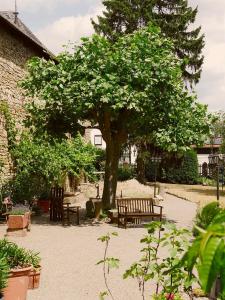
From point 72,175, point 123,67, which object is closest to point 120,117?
point 123,67

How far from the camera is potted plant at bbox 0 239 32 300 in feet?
18.3

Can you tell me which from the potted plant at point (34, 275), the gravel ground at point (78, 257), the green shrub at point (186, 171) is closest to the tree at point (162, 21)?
the green shrub at point (186, 171)

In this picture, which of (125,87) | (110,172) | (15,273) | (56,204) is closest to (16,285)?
(15,273)

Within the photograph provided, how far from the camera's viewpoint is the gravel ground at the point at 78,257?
6605 millimetres

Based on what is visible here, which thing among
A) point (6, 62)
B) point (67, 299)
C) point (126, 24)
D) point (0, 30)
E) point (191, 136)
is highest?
point (126, 24)

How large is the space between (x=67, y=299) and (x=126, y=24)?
983 inches

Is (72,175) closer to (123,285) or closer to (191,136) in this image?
(191,136)

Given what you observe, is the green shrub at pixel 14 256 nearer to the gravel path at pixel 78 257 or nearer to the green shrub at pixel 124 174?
the gravel path at pixel 78 257

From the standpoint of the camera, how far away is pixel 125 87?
12.8 metres

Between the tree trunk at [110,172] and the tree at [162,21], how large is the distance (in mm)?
14467

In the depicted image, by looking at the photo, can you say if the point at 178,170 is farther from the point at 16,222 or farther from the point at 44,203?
the point at 16,222

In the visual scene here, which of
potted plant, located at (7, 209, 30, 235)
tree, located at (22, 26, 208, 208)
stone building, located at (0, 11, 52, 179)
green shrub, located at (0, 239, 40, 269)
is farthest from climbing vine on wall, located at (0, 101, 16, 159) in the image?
green shrub, located at (0, 239, 40, 269)

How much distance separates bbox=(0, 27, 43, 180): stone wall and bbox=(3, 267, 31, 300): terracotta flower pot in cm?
953

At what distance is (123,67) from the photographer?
1327 centimetres
